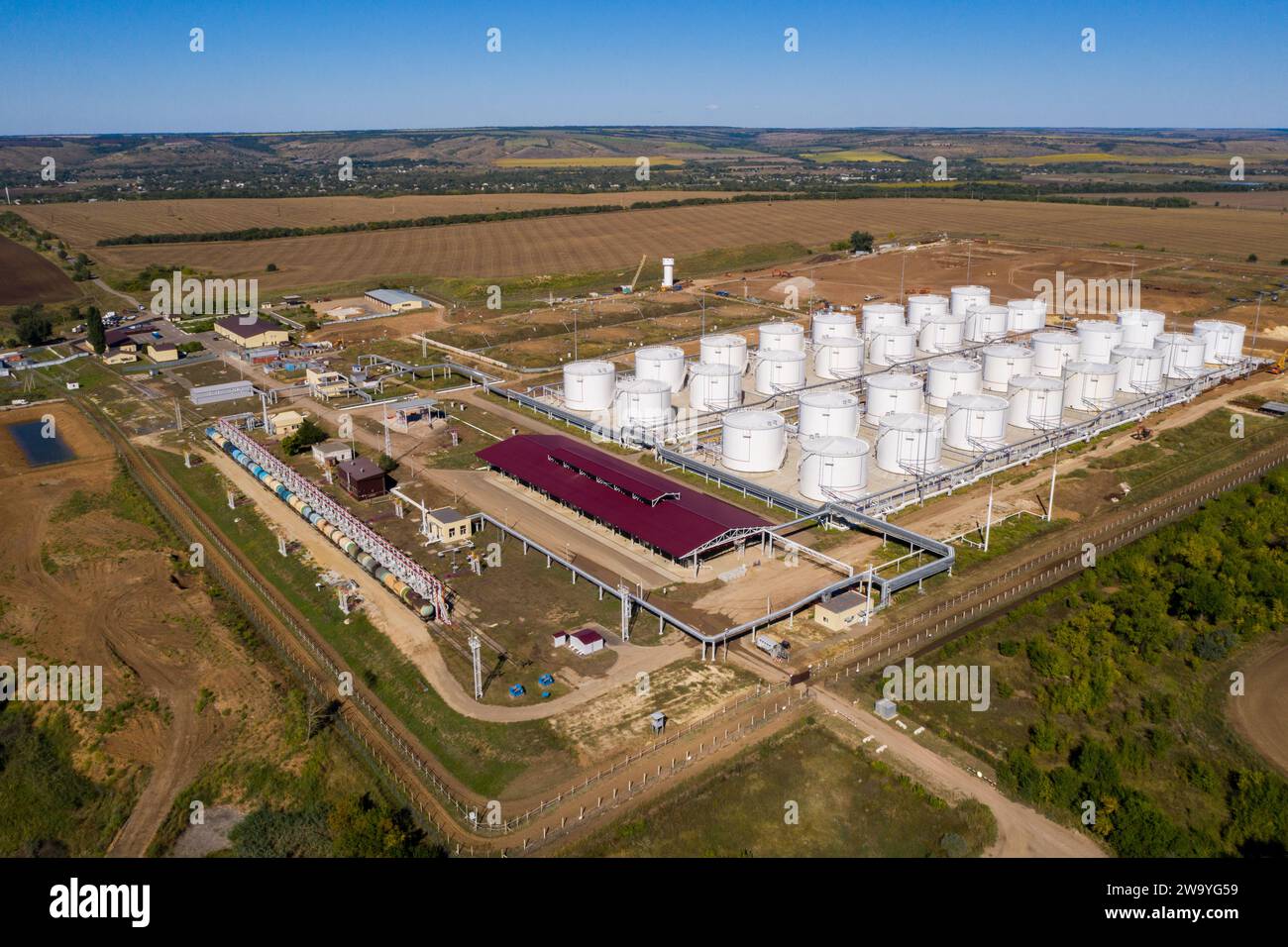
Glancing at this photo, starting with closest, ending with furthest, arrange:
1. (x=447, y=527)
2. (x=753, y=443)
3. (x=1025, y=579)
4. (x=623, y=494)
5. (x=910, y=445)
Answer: (x=1025, y=579), (x=447, y=527), (x=623, y=494), (x=910, y=445), (x=753, y=443)

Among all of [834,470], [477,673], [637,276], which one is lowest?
[477,673]

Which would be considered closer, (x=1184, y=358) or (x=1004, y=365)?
(x=1004, y=365)

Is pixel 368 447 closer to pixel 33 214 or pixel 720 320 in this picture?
pixel 720 320

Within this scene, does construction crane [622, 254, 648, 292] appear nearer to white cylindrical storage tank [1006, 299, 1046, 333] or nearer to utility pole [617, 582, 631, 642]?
white cylindrical storage tank [1006, 299, 1046, 333]

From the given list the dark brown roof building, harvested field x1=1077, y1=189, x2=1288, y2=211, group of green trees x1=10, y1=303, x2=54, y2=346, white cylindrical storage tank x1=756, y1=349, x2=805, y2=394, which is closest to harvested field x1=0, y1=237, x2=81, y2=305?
group of green trees x1=10, y1=303, x2=54, y2=346

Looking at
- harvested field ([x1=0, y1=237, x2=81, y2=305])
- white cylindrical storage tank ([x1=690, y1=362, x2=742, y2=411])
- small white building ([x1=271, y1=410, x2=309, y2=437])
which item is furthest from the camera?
harvested field ([x1=0, y1=237, x2=81, y2=305])

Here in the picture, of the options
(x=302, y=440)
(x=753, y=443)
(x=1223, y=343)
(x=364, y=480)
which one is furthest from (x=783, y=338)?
(x=302, y=440)

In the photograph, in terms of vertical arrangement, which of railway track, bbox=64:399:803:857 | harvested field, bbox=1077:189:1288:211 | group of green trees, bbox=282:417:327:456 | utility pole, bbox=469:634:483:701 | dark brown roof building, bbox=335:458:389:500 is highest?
harvested field, bbox=1077:189:1288:211

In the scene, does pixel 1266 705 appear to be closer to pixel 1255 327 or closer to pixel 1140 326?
pixel 1140 326
